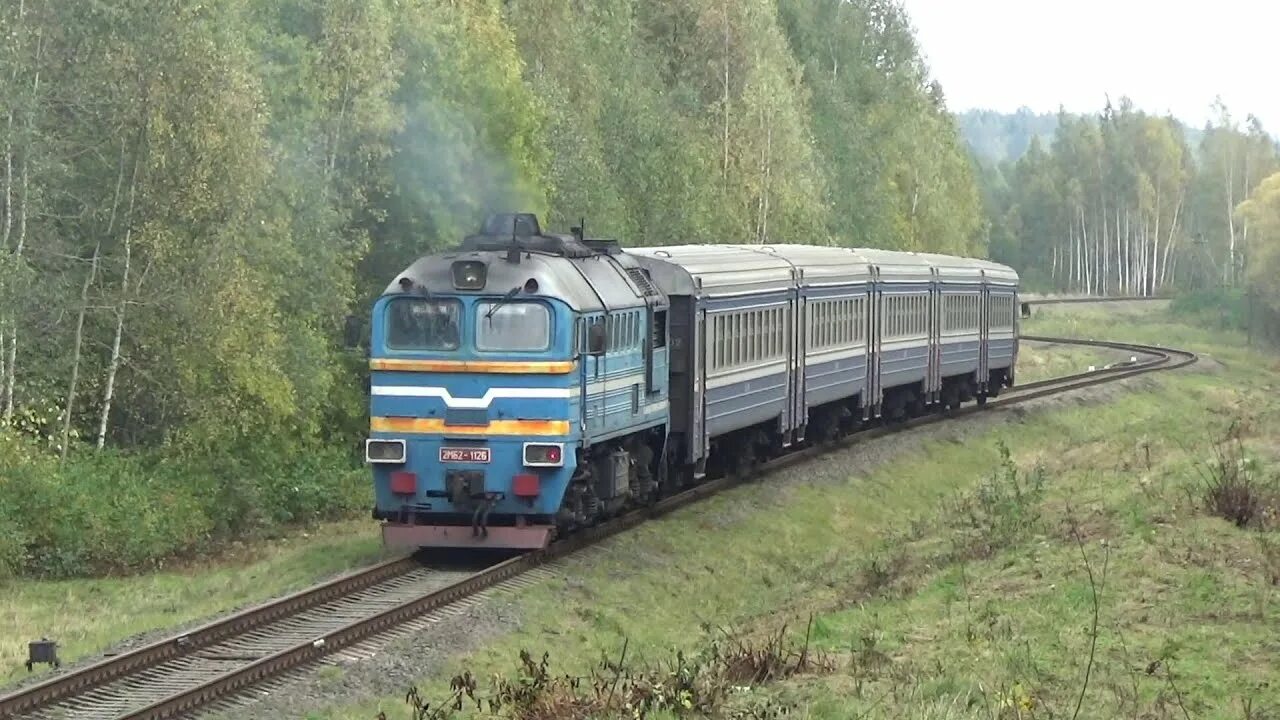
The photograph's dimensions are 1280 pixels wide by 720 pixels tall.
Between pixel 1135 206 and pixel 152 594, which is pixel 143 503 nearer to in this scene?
pixel 152 594

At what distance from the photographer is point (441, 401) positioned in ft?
60.7

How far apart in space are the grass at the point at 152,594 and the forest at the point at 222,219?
31.5 inches

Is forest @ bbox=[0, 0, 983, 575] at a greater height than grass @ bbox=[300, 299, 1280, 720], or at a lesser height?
greater

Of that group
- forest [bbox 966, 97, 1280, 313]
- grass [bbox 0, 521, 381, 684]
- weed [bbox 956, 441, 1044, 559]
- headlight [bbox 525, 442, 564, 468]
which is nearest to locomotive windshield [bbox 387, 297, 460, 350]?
headlight [bbox 525, 442, 564, 468]

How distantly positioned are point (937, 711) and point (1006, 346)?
32822 mm

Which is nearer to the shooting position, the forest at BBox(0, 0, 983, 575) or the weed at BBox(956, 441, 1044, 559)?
the weed at BBox(956, 441, 1044, 559)

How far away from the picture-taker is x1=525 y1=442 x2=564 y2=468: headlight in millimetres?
18344

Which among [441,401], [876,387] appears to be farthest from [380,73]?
[441,401]

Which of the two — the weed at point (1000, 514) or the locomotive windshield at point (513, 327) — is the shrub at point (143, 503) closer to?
the locomotive windshield at point (513, 327)

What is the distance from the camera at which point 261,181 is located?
85.7 feet

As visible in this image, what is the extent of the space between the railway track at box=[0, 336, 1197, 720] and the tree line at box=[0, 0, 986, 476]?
708cm

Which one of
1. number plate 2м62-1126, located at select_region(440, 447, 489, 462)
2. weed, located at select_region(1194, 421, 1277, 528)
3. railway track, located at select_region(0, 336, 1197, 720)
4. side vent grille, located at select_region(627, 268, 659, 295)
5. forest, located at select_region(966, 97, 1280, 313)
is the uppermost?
forest, located at select_region(966, 97, 1280, 313)

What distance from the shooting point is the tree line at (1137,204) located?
11738 centimetres

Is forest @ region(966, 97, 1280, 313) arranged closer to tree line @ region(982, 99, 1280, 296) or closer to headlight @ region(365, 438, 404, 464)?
tree line @ region(982, 99, 1280, 296)
